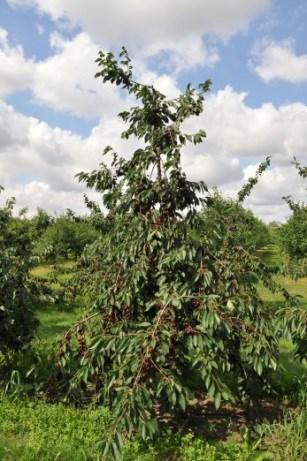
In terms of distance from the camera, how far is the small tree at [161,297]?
4.91 meters

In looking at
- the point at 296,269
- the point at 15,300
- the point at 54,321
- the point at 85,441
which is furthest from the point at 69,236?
the point at 85,441

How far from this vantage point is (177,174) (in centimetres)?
585

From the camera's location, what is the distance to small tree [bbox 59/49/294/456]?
4.91 metres

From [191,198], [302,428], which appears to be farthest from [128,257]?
[302,428]

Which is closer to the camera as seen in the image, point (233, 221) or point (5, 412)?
point (5, 412)

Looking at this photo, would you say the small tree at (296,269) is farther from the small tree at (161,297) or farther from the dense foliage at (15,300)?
the dense foliage at (15,300)

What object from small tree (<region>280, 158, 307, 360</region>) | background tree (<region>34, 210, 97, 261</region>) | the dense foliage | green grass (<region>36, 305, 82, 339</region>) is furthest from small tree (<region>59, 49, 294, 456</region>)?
background tree (<region>34, 210, 97, 261</region>)

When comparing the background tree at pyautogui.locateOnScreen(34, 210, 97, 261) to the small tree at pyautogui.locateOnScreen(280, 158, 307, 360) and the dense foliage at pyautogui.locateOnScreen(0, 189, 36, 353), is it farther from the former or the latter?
the dense foliage at pyautogui.locateOnScreen(0, 189, 36, 353)

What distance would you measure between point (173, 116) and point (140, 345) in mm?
3058

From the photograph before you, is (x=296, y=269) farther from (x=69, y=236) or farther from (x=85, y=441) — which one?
(x=69, y=236)

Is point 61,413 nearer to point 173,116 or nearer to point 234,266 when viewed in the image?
point 234,266

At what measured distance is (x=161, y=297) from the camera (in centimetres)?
553

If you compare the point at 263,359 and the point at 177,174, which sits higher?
the point at 177,174

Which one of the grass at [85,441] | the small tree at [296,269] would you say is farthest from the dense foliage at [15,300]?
the small tree at [296,269]
